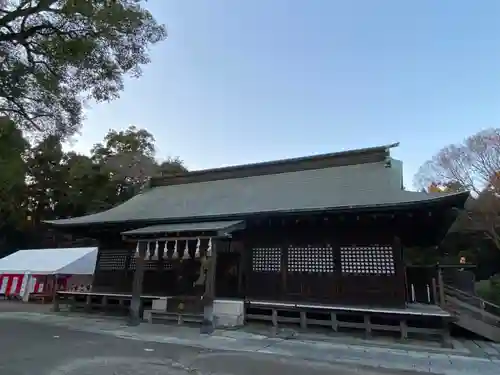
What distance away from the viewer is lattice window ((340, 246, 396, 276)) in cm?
811

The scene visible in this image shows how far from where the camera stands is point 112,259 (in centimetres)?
1200

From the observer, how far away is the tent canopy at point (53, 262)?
16062 mm

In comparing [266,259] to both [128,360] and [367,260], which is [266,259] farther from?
[128,360]

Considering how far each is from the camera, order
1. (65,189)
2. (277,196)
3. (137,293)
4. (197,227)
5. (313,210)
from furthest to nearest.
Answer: (65,189) → (277,196) → (137,293) → (197,227) → (313,210)

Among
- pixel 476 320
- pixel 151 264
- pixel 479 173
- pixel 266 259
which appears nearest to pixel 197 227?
pixel 266 259

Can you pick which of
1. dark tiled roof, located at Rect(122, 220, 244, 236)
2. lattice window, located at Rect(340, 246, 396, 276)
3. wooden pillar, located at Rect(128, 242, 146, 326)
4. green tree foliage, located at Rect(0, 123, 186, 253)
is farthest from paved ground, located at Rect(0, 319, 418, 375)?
green tree foliage, located at Rect(0, 123, 186, 253)

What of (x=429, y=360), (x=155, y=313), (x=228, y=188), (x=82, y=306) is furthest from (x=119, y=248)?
(x=429, y=360)

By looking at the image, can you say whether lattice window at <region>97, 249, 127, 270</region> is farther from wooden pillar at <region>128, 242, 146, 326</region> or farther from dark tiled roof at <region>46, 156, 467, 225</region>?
wooden pillar at <region>128, 242, 146, 326</region>

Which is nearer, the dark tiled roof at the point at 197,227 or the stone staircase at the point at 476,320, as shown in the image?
the stone staircase at the point at 476,320

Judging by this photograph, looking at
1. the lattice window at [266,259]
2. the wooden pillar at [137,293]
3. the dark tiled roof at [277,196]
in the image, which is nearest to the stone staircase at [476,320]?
the dark tiled roof at [277,196]

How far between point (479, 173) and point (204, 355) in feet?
72.0

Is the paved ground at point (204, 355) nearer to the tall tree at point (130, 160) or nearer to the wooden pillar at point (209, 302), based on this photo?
the wooden pillar at point (209, 302)

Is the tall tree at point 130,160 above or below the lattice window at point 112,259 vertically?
above

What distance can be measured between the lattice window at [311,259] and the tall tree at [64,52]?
19.7 ft
